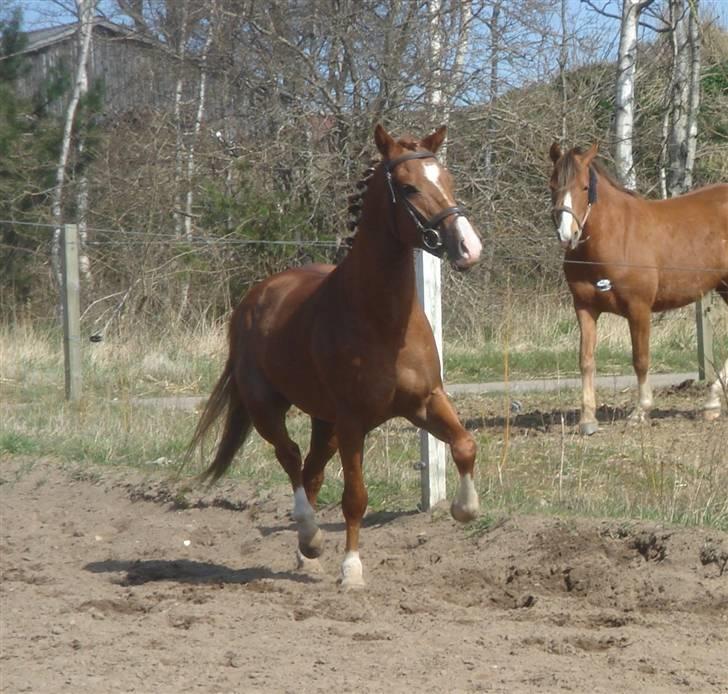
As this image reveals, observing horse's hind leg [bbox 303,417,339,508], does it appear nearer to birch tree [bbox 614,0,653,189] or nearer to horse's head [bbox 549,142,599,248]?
horse's head [bbox 549,142,599,248]

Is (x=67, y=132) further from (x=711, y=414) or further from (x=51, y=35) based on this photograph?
(x=51, y=35)

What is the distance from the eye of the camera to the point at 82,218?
2097 cm

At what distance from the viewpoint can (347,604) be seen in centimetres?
609

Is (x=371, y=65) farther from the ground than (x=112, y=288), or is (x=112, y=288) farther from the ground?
(x=371, y=65)

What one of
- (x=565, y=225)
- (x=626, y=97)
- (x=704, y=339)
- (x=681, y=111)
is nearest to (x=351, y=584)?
(x=565, y=225)

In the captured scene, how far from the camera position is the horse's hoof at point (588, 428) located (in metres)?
10.1

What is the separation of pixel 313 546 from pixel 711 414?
5.08m

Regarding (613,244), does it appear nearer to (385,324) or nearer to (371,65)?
(385,324)

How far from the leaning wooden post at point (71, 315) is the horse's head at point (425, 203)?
21.2 feet

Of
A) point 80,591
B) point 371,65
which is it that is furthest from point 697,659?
point 371,65

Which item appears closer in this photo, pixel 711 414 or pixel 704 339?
pixel 711 414

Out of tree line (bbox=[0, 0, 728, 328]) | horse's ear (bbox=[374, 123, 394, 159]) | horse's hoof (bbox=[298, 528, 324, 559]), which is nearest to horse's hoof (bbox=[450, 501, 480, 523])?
horse's hoof (bbox=[298, 528, 324, 559])

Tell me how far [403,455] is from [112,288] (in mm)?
10931

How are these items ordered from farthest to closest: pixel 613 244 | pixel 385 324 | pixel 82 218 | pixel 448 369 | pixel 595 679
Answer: pixel 82 218 → pixel 448 369 → pixel 613 244 → pixel 385 324 → pixel 595 679
